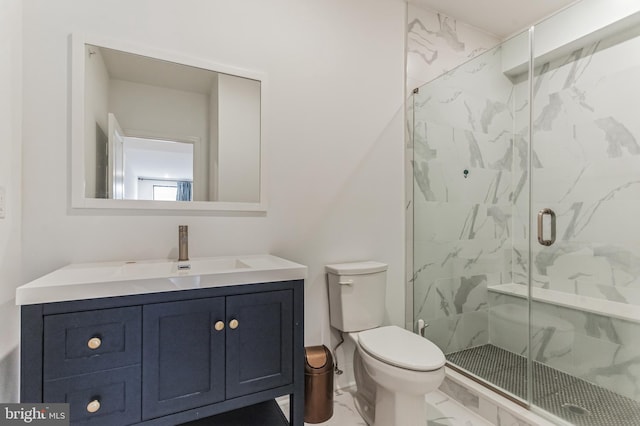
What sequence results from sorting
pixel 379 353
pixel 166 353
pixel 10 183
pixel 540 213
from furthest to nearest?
pixel 540 213 < pixel 379 353 < pixel 10 183 < pixel 166 353

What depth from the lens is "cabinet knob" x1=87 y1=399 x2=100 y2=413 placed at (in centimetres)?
98

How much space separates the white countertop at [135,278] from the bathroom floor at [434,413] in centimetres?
94

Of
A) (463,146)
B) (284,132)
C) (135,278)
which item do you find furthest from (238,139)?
(463,146)

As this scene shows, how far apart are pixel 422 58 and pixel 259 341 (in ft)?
7.05

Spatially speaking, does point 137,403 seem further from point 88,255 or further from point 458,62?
point 458,62

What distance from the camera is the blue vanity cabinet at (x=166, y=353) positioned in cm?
95

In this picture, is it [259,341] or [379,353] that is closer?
[259,341]

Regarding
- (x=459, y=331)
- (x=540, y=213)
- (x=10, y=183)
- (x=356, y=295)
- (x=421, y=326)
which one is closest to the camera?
(x=10, y=183)

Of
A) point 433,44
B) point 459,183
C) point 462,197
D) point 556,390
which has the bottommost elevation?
point 556,390

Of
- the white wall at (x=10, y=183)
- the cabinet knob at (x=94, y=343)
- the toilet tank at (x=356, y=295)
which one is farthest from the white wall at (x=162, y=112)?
the toilet tank at (x=356, y=295)

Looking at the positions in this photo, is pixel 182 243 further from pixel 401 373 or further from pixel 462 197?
pixel 462 197

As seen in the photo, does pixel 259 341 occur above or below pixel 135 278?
below

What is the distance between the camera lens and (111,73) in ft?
4.75

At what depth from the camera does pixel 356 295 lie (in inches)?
72.5
